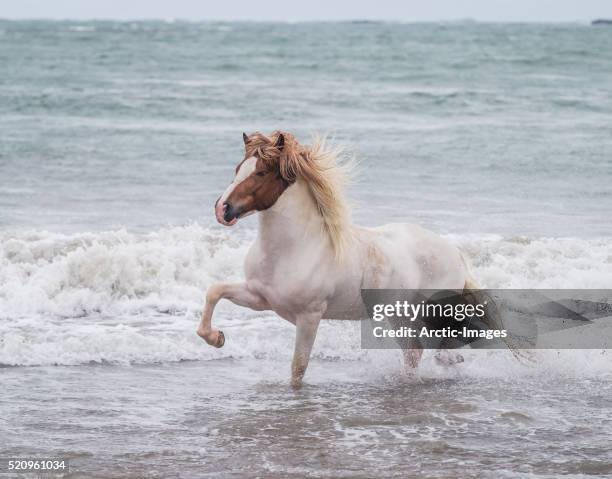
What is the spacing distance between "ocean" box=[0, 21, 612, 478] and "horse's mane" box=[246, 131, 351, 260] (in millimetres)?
607

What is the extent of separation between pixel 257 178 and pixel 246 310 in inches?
123

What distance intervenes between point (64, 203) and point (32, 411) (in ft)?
26.5

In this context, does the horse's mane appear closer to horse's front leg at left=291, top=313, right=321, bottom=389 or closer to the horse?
the horse

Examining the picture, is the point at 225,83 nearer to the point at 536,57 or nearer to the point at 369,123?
the point at 369,123

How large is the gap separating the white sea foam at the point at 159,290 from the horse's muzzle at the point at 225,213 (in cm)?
200

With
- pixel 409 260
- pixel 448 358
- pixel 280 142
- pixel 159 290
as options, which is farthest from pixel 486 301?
pixel 159 290

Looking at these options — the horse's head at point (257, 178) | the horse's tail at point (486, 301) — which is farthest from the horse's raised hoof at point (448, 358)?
the horse's head at point (257, 178)

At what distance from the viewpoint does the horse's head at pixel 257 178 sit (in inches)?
216

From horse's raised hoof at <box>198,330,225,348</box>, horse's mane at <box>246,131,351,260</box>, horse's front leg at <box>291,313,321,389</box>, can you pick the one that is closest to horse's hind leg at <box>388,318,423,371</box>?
horse's front leg at <box>291,313,321,389</box>

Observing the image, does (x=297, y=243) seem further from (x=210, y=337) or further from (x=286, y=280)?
(x=210, y=337)

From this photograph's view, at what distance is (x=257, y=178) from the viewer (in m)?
5.55

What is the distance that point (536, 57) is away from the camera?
48.5 metres

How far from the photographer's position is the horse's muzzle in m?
5.43

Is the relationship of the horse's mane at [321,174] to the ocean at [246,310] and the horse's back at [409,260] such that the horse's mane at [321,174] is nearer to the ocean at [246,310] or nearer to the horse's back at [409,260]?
the horse's back at [409,260]
